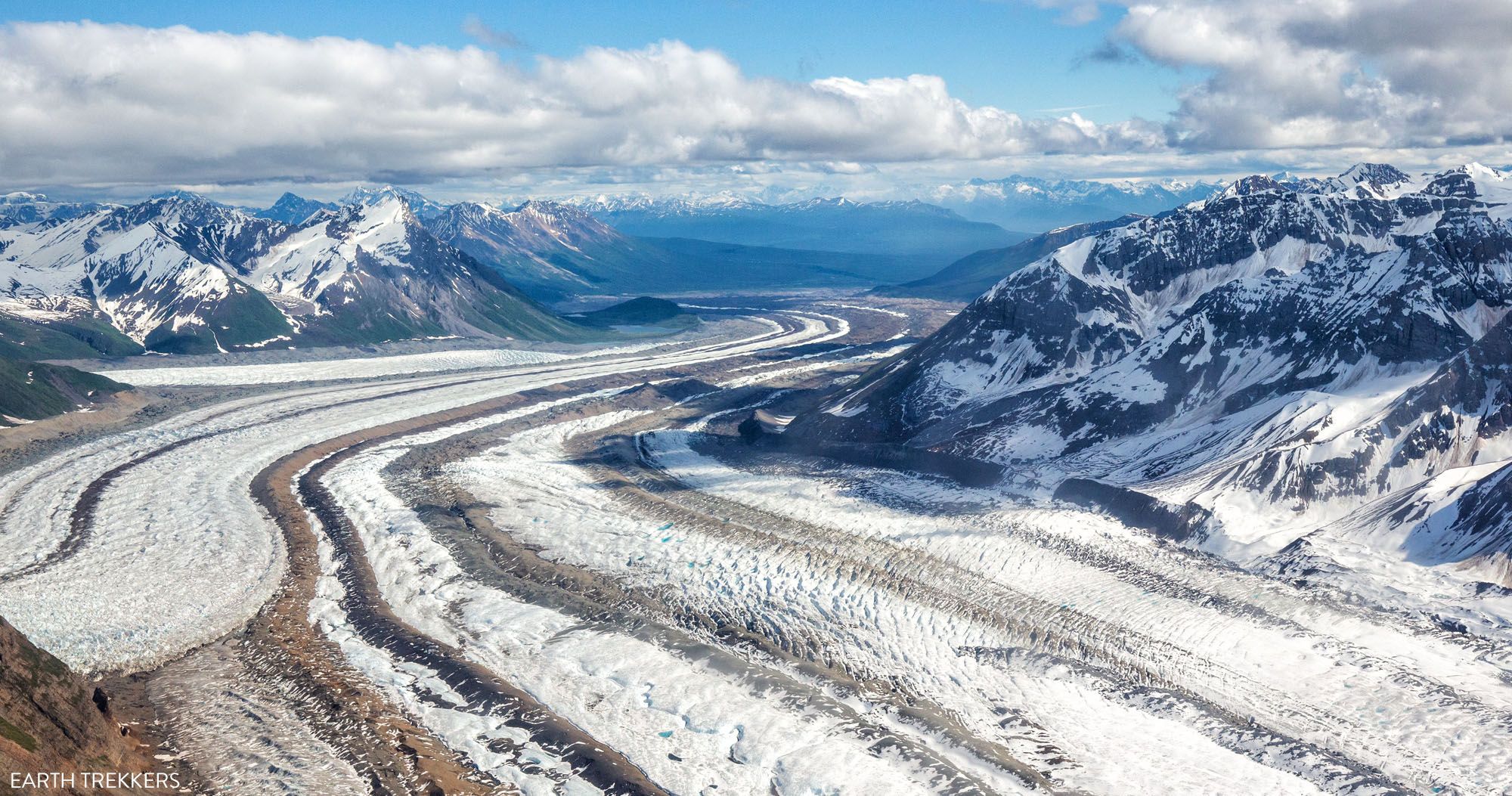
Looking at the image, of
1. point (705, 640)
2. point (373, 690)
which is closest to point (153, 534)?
point (373, 690)

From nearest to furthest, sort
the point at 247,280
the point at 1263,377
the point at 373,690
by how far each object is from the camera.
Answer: the point at 373,690 → the point at 1263,377 → the point at 247,280

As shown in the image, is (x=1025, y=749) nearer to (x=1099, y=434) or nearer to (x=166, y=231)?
(x=1099, y=434)

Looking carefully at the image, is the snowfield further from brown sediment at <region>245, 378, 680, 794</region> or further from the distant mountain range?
the distant mountain range

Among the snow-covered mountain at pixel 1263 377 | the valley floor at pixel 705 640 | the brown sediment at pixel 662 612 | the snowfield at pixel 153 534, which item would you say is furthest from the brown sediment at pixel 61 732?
the snow-covered mountain at pixel 1263 377

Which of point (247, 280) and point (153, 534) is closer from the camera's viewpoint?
point (153, 534)

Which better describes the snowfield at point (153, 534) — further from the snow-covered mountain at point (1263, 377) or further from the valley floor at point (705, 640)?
the snow-covered mountain at point (1263, 377)

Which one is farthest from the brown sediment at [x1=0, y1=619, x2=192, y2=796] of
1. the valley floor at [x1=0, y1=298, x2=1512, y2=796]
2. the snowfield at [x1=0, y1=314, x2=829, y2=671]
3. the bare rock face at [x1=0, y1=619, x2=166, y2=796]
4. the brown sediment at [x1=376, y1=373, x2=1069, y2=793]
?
the brown sediment at [x1=376, y1=373, x2=1069, y2=793]

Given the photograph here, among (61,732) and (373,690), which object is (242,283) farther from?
(61,732)
